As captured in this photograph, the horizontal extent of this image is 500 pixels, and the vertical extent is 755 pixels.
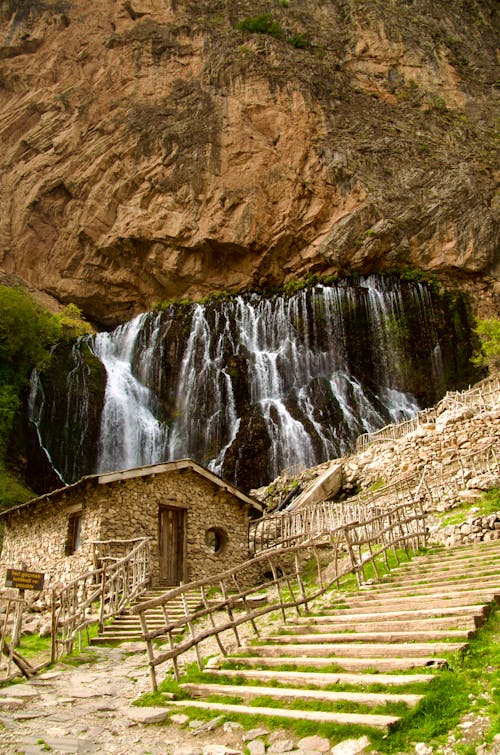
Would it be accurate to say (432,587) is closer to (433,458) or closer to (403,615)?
→ (403,615)

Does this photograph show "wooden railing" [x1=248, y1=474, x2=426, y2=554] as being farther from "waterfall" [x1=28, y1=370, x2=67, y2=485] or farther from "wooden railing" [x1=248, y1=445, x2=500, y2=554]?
"waterfall" [x1=28, y1=370, x2=67, y2=485]

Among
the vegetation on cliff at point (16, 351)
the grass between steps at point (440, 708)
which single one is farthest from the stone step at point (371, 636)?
the vegetation on cliff at point (16, 351)

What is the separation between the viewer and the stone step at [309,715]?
452cm

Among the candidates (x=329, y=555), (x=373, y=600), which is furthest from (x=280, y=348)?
(x=373, y=600)

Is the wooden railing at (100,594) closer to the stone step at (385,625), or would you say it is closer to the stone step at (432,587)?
the stone step at (385,625)

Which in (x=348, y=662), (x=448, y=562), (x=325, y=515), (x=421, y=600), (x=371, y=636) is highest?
(x=325, y=515)

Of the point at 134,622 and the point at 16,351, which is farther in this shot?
the point at 16,351

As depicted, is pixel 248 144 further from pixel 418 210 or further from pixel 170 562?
pixel 170 562

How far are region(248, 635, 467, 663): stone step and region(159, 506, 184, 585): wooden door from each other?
7.45 metres

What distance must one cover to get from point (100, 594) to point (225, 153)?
128ft

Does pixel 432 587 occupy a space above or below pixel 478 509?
below

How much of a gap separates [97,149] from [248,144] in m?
11.5

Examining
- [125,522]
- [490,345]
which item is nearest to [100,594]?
[125,522]

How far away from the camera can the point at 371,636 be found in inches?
259
